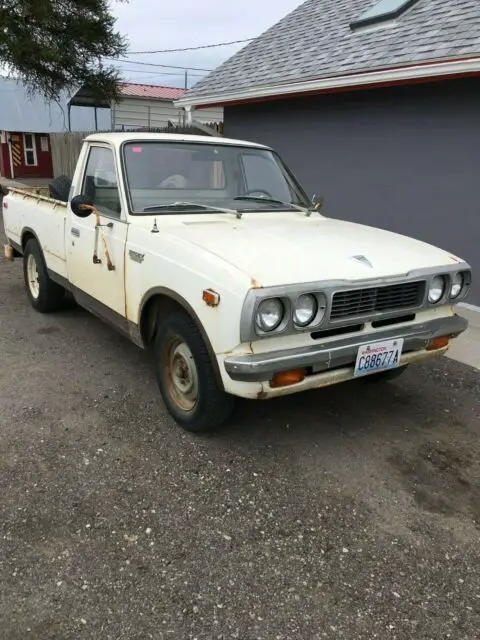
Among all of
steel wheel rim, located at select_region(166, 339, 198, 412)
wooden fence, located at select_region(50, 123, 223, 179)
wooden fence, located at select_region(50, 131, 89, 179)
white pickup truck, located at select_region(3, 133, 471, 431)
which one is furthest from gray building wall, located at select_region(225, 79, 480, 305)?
wooden fence, located at select_region(50, 131, 89, 179)

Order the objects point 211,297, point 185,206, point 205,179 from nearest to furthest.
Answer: point 211,297
point 185,206
point 205,179

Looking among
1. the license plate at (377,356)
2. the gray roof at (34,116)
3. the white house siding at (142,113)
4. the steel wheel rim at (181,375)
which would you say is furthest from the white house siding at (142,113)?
the license plate at (377,356)

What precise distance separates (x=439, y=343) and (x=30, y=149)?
28516 mm

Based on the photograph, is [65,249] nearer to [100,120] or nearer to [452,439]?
[452,439]

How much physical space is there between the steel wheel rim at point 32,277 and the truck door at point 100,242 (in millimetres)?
1268

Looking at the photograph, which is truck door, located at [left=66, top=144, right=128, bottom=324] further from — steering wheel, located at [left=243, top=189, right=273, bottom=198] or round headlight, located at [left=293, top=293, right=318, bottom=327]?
round headlight, located at [left=293, top=293, right=318, bottom=327]

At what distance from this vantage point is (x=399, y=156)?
7.30m

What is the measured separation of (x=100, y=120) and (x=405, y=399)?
26.5 metres

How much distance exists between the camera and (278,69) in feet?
31.1

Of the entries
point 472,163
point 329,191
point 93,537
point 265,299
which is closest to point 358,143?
point 329,191

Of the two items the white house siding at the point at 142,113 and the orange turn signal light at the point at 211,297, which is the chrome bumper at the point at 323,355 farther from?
the white house siding at the point at 142,113

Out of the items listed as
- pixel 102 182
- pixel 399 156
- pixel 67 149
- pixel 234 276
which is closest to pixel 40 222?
pixel 102 182

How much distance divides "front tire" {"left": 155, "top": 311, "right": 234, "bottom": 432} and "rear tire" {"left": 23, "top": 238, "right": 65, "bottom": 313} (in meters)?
2.47

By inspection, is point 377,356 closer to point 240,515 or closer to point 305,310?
point 305,310
